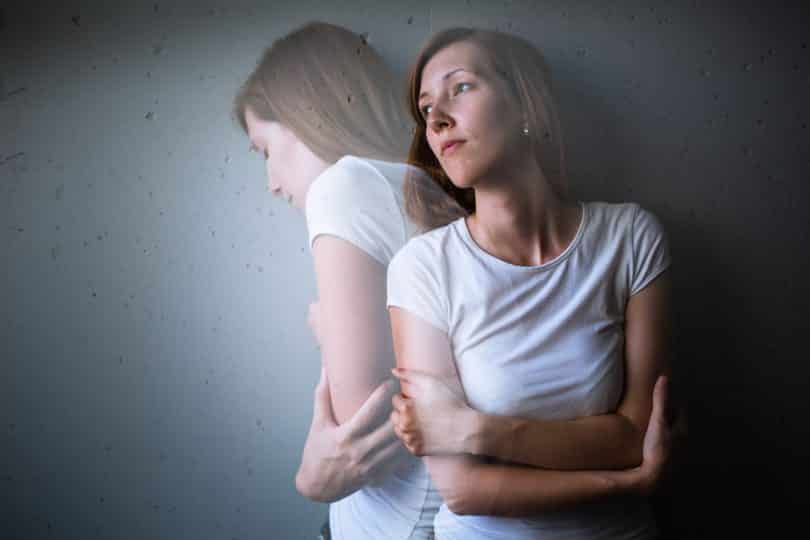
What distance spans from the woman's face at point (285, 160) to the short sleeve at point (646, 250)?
348 mm

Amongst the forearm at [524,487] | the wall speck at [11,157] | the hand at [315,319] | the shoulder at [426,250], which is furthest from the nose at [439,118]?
the wall speck at [11,157]

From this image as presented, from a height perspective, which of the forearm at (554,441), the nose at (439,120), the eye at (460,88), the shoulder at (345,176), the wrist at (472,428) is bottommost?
the forearm at (554,441)

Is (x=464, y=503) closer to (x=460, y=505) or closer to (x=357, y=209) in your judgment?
(x=460, y=505)

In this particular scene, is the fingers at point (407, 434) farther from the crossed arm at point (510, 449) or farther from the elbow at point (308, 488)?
the elbow at point (308, 488)

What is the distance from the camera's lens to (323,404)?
66 cm

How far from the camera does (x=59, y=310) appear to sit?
0.79 metres

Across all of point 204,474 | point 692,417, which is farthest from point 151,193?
point 692,417

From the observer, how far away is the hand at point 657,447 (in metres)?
0.61

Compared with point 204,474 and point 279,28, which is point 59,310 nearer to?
point 204,474

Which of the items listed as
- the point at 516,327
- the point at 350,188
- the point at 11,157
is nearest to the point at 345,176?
the point at 350,188

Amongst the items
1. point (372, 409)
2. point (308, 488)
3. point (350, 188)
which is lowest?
point (308, 488)

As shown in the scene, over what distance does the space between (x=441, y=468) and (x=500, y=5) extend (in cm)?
52

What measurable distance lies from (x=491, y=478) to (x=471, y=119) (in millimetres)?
360

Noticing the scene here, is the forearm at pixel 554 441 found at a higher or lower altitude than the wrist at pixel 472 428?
lower
